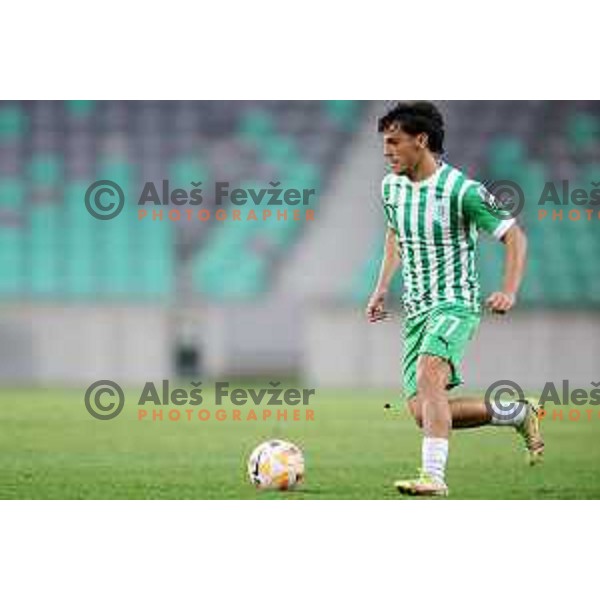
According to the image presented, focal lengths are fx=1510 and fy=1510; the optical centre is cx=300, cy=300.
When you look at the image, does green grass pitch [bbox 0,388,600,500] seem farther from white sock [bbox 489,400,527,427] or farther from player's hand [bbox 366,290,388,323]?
player's hand [bbox 366,290,388,323]

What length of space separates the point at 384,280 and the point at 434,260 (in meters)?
0.28

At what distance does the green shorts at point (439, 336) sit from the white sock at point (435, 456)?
7.8 inches

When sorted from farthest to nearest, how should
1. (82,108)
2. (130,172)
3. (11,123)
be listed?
(82,108) < (11,123) < (130,172)

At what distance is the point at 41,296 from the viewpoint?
41.7ft

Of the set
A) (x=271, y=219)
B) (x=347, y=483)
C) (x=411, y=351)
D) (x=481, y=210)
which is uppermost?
(x=271, y=219)

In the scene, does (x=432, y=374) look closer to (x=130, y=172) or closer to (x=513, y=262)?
(x=513, y=262)

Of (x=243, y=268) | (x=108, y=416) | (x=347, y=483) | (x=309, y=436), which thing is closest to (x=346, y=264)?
(x=243, y=268)

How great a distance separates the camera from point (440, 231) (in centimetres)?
502

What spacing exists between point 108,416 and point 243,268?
525 cm

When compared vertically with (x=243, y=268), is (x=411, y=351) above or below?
below

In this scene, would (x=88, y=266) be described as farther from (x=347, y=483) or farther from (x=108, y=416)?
(x=347, y=483)

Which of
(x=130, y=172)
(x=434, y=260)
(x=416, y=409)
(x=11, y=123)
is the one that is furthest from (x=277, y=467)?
(x=11, y=123)

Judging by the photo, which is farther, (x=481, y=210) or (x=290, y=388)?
(x=290, y=388)

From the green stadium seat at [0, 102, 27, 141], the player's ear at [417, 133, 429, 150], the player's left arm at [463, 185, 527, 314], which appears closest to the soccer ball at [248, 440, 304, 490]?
the player's left arm at [463, 185, 527, 314]
